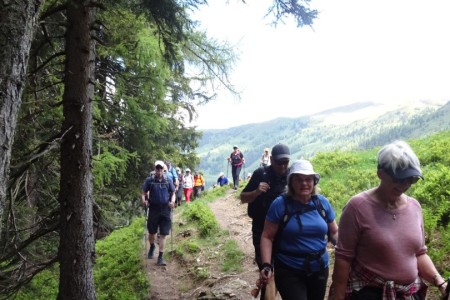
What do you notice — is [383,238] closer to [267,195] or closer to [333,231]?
[333,231]

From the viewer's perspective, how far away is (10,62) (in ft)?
8.54

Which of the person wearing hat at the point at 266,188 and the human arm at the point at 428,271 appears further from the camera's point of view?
the person wearing hat at the point at 266,188

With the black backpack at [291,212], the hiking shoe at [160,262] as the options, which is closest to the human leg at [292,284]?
the black backpack at [291,212]

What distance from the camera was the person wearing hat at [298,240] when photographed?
3482 mm

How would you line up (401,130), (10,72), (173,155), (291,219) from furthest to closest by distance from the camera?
(401,130)
(173,155)
(291,219)
(10,72)

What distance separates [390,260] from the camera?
2.62 meters

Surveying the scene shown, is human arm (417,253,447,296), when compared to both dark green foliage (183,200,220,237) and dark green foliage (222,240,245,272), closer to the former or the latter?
dark green foliage (222,240,245,272)

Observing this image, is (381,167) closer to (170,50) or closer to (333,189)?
(170,50)

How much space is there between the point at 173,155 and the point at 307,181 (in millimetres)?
13925

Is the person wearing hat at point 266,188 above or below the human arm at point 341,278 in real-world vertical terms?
above

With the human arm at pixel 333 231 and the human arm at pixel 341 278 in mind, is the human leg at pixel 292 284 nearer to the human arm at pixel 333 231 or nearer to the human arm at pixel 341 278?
the human arm at pixel 333 231

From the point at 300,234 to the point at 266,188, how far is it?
0.99 meters

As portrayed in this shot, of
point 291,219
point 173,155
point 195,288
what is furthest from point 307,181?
point 173,155

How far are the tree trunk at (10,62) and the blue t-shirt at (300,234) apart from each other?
2.26 meters
